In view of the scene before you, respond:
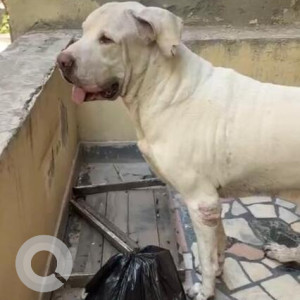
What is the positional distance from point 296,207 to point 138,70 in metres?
1.70

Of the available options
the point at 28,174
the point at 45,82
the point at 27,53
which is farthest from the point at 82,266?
the point at 27,53

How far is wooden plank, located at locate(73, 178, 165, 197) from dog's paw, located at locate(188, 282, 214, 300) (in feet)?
3.88

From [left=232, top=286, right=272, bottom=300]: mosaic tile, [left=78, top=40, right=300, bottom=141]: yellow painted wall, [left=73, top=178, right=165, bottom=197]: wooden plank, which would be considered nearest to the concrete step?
[left=78, top=40, right=300, bottom=141]: yellow painted wall

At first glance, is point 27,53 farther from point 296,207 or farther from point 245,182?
point 296,207

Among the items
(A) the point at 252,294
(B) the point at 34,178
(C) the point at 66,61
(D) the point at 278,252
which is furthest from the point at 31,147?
(D) the point at 278,252

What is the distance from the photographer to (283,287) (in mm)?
2641

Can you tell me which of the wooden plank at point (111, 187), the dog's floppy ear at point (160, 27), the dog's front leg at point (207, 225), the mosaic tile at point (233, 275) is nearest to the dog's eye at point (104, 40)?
the dog's floppy ear at point (160, 27)

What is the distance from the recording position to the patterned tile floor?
262 centimetres

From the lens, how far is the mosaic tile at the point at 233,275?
2652mm

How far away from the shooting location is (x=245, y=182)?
230cm

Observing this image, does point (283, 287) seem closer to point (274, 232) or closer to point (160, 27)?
point (274, 232)

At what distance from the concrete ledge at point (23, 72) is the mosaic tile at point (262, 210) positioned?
1.53 metres

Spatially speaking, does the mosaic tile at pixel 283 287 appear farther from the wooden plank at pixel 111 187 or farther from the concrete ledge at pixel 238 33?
the concrete ledge at pixel 238 33

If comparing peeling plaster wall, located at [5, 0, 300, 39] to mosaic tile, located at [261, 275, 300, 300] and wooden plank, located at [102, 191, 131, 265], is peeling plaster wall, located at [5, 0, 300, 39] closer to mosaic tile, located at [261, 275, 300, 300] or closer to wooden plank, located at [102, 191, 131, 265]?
wooden plank, located at [102, 191, 131, 265]
